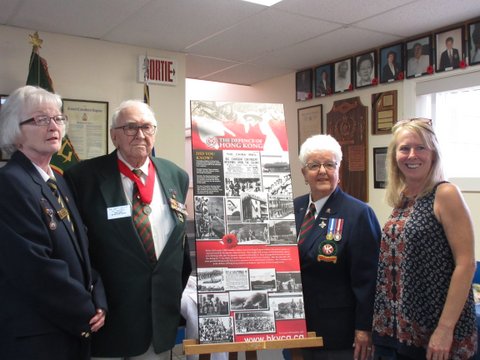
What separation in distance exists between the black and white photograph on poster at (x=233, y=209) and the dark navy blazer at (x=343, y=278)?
0.35 m

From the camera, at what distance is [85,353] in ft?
5.26

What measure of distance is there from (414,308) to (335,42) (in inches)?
104

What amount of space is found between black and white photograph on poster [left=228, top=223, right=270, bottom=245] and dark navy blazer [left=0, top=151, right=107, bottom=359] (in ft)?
1.95

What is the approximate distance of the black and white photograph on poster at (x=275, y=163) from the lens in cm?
193

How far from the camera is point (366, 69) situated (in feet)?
13.0

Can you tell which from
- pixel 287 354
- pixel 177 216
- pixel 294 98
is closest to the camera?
pixel 177 216

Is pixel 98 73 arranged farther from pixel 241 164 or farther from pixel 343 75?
pixel 241 164

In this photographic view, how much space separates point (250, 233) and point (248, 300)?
262mm

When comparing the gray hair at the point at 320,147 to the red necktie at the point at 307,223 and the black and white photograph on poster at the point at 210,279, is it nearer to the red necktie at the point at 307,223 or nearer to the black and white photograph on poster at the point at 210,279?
the red necktie at the point at 307,223

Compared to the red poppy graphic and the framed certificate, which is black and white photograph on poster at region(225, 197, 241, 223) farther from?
the framed certificate

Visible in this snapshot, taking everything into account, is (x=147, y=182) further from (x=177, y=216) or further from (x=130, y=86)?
(x=130, y=86)

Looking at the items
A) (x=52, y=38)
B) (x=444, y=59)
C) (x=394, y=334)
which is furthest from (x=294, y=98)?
(x=394, y=334)

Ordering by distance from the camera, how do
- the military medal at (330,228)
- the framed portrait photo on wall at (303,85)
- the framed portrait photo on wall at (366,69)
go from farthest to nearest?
1. the framed portrait photo on wall at (303,85)
2. the framed portrait photo on wall at (366,69)
3. the military medal at (330,228)

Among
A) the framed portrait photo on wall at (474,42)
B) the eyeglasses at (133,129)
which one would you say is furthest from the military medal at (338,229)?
the framed portrait photo on wall at (474,42)
